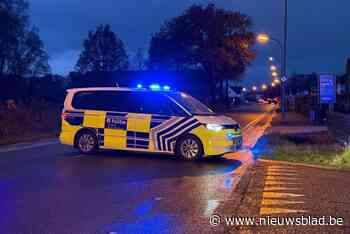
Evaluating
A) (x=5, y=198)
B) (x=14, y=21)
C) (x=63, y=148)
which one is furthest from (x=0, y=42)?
(x=5, y=198)

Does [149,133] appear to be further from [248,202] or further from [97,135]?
[248,202]

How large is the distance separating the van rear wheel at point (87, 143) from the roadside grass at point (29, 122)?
618cm

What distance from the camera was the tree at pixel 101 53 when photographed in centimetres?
8081

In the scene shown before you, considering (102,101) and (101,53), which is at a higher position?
(101,53)

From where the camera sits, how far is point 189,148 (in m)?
13.3

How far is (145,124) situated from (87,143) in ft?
6.43

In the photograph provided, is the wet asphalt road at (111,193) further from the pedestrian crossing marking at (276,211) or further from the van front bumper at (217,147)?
the pedestrian crossing marking at (276,211)

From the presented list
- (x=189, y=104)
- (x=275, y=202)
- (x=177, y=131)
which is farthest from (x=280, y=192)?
(x=189, y=104)

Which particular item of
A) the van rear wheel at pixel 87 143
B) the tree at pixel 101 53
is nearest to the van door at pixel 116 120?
the van rear wheel at pixel 87 143

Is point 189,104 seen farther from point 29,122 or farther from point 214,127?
point 29,122

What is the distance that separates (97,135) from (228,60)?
49487 millimetres

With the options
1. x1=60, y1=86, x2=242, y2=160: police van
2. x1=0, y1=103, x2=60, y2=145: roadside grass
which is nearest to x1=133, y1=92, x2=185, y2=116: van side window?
x1=60, y1=86, x2=242, y2=160: police van

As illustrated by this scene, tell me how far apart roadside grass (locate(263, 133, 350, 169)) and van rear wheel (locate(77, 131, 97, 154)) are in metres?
4.76

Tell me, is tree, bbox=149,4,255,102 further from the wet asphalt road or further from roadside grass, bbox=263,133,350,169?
the wet asphalt road
